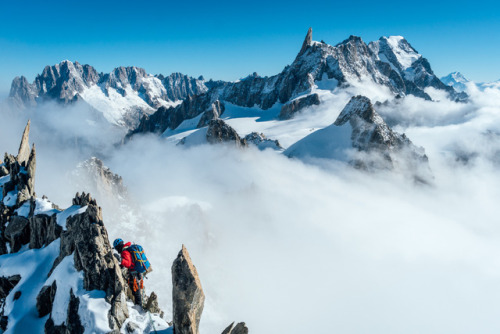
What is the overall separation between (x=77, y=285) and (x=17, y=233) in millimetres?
13294

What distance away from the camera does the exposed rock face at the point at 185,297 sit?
14.3 metres

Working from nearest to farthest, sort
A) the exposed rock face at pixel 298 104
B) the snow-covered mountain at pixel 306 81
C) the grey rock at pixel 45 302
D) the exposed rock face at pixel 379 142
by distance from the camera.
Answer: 1. the grey rock at pixel 45 302
2. the exposed rock face at pixel 379 142
3. the exposed rock face at pixel 298 104
4. the snow-covered mountain at pixel 306 81

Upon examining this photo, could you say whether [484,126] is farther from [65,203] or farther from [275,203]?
[65,203]

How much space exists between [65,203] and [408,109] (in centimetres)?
18224

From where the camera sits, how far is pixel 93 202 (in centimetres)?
2250

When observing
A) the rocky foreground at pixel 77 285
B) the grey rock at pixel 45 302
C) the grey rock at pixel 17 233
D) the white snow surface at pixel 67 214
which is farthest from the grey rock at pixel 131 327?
the grey rock at pixel 17 233

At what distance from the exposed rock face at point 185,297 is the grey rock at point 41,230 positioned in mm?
13394

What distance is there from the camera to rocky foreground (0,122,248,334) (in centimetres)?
1495

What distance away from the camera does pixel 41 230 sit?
23453 mm

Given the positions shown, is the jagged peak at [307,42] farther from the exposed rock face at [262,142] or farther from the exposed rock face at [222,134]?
the exposed rock face at [222,134]

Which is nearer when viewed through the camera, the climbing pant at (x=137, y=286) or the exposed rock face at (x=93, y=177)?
the climbing pant at (x=137, y=286)

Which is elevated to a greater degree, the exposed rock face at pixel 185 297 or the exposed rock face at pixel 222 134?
the exposed rock face at pixel 222 134

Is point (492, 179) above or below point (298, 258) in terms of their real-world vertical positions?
above

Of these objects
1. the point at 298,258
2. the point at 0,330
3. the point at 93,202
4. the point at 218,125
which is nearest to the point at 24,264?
the point at 0,330
